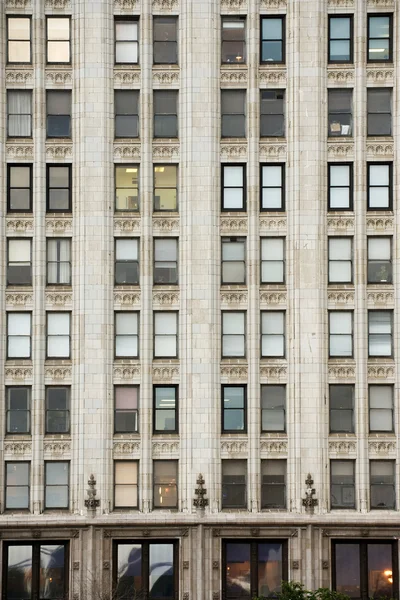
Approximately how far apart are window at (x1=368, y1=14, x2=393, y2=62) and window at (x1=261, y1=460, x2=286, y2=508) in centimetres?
2118

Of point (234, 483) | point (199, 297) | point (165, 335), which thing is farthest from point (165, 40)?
point (234, 483)

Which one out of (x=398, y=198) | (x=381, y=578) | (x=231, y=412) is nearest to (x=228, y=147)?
(x=398, y=198)

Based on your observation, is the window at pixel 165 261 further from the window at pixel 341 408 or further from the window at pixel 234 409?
the window at pixel 341 408

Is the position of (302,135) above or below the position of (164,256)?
above

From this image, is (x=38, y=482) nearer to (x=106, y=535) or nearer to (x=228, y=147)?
(x=106, y=535)

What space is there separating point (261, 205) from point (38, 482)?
697 inches

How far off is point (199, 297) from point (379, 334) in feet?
30.2

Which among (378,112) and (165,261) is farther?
(378,112)

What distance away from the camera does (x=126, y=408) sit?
201ft

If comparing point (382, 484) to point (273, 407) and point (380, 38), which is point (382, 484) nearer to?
point (273, 407)

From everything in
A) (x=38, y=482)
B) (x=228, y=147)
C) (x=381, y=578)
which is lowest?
(x=381, y=578)

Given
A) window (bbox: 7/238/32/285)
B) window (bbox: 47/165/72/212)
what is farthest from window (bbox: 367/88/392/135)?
window (bbox: 7/238/32/285)

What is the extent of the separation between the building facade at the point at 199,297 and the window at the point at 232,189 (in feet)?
0.37

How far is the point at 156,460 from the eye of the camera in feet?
200
